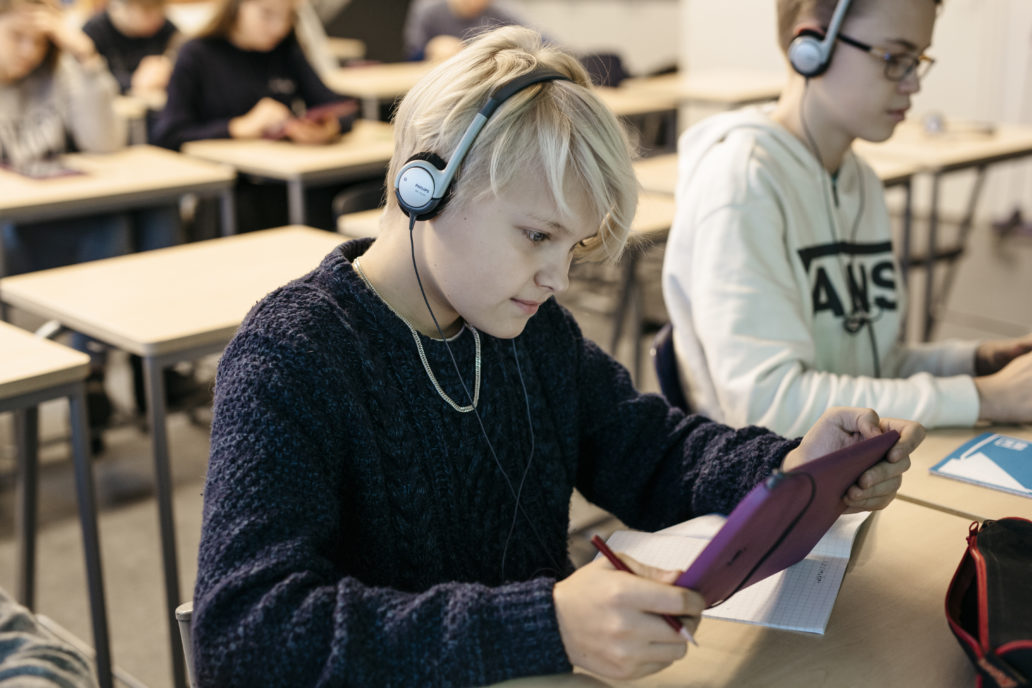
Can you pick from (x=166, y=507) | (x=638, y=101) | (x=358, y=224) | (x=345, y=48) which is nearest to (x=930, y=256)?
(x=638, y=101)

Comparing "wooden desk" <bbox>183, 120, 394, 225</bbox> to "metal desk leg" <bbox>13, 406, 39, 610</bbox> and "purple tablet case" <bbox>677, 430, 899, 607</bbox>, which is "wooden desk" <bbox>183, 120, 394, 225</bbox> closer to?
"metal desk leg" <bbox>13, 406, 39, 610</bbox>

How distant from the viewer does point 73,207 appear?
262 centimetres

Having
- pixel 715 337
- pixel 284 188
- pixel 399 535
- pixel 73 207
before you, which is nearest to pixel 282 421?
pixel 399 535

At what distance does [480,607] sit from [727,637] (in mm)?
238

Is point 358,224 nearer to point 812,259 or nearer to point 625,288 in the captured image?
point 625,288

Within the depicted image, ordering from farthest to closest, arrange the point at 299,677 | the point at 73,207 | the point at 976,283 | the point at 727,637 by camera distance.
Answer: the point at 976,283
the point at 73,207
the point at 727,637
the point at 299,677

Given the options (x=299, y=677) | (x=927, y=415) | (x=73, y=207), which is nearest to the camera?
(x=299, y=677)

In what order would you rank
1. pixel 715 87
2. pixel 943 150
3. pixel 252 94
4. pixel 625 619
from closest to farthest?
pixel 625 619 → pixel 943 150 → pixel 252 94 → pixel 715 87

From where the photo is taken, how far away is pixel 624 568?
0.82 m

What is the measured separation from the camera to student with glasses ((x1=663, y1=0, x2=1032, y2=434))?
1441 millimetres

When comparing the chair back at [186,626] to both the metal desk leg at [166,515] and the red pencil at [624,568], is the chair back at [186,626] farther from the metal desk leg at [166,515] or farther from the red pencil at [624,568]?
the metal desk leg at [166,515]

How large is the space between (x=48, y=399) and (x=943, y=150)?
2711 mm

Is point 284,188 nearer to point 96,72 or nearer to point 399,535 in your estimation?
point 96,72

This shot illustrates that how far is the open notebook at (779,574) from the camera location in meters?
0.97
